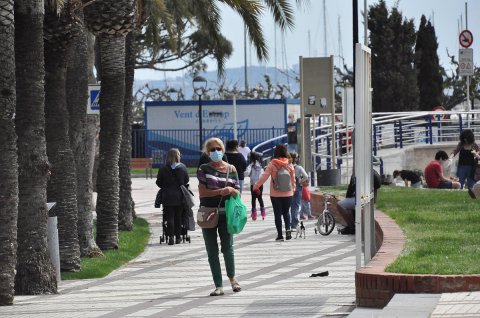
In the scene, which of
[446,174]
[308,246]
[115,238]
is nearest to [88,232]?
[115,238]

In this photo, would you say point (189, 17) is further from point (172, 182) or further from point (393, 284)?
point (393, 284)

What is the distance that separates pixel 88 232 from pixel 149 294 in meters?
5.27

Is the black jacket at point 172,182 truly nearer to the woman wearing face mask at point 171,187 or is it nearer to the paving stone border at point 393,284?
the woman wearing face mask at point 171,187

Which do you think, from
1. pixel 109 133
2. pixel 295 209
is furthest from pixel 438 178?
pixel 109 133

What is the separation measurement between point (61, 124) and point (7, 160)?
10.2ft

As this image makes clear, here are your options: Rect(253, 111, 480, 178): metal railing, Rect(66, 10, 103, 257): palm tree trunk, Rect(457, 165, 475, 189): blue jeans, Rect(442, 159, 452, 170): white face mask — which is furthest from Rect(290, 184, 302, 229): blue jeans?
Rect(253, 111, 480, 178): metal railing

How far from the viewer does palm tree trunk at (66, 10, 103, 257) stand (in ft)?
60.2

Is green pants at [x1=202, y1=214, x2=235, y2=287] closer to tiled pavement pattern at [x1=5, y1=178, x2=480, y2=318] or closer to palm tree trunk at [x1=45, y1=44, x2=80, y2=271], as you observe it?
tiled pavement pattern at [x1=5, y1=178, x2=480, y2=318]

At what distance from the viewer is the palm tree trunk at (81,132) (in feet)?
60.2

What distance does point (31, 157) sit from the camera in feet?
48.4

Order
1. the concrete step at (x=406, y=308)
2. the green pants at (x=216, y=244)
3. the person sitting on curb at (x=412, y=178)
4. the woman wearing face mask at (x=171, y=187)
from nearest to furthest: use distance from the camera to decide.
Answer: the concrete step at (x=406, y=308) < the green pants at (x=216, y=244) < the woman wearing face mask at (x=171, y=187) < the person sitting on curb at (x=412, y=178)

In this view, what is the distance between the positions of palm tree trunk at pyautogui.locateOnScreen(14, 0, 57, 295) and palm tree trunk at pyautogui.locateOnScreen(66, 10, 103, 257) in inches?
107

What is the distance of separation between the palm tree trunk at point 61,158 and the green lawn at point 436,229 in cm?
436

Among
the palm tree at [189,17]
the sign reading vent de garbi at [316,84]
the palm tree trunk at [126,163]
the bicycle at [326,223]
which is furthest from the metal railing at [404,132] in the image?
the bicycle at [326,223]
